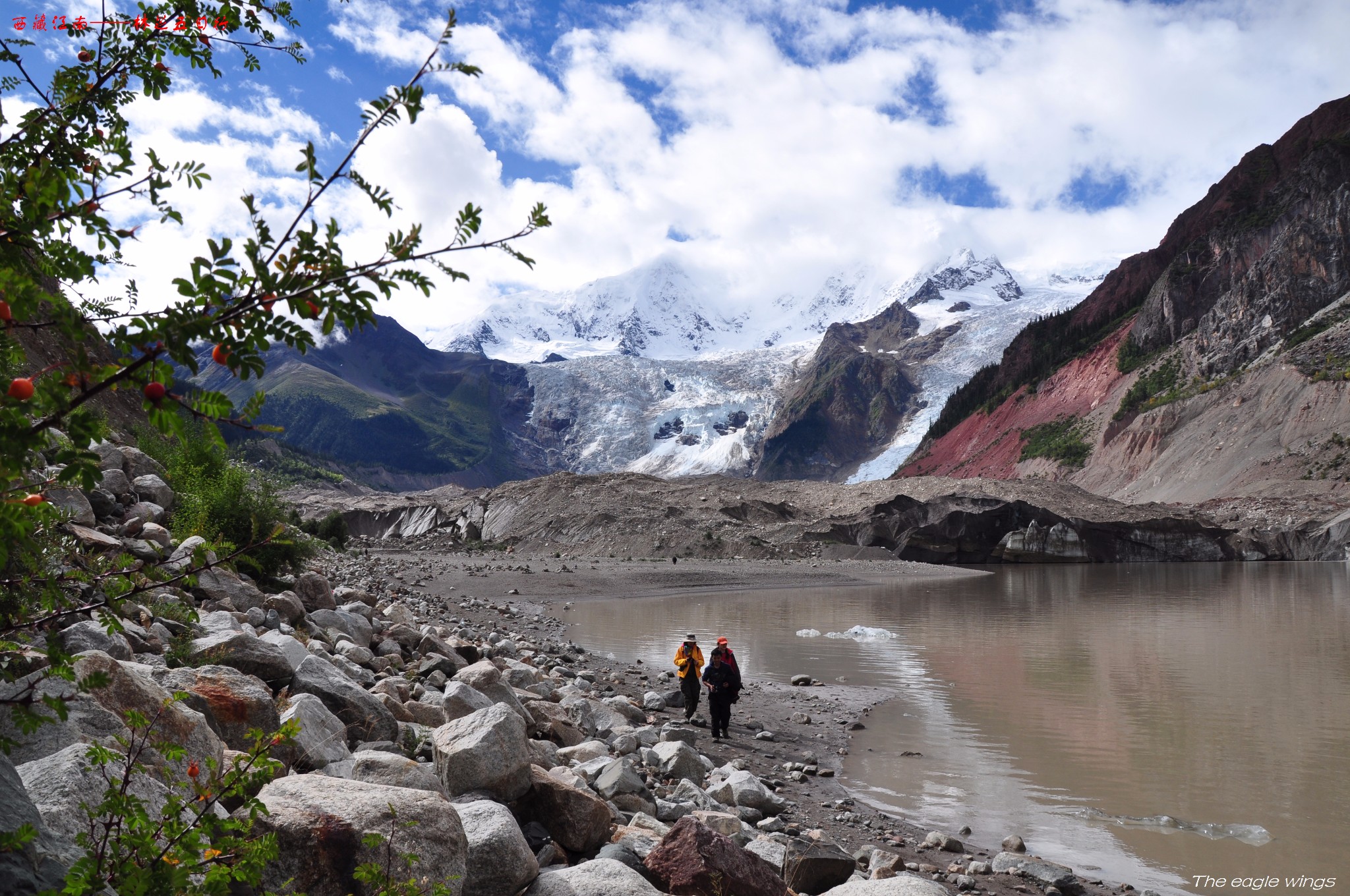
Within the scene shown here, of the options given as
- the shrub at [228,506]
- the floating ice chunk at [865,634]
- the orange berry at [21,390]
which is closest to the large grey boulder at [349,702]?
the orange berry at [21,390]

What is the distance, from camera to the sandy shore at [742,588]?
766 centimetres

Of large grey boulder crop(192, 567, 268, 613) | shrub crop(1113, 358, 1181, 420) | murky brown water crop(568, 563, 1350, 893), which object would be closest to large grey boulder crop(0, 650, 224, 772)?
large grey boulder crop(192, 567, 268, 613)

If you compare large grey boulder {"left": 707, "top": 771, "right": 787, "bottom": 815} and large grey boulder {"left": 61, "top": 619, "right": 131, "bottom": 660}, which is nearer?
large grey boulder {"left": 61, "top": 619, "right": 131, "bottom": 660}

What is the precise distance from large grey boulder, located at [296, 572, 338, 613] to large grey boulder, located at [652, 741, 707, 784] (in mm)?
5846

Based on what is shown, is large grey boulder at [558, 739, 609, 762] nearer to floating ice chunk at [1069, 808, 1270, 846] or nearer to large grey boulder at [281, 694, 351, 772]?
large grey boulder at [281, 694, 351, 772]

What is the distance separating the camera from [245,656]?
6.03m

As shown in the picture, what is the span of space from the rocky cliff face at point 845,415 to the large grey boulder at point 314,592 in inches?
5808

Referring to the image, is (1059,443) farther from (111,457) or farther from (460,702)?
(460,702)

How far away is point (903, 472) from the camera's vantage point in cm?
11644

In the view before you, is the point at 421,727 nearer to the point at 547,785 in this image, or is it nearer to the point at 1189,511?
the point at 547,785

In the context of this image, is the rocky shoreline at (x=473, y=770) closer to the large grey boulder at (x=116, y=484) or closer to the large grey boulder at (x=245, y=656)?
the large grey boulder at (x=245, y=656)

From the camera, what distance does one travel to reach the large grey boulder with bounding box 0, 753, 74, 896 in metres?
2.34

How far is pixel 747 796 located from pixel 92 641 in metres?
5.53

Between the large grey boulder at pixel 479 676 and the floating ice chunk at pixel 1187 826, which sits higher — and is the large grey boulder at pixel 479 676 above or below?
above
